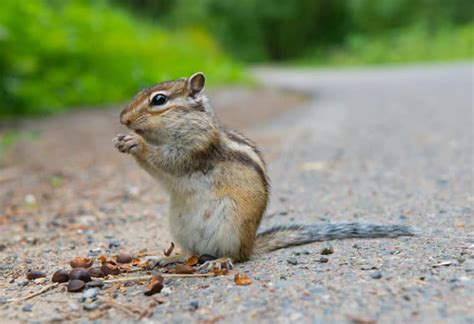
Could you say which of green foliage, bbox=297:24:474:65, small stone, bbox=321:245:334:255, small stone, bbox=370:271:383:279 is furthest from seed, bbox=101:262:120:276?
green foliage, bbox=297:24:474:65

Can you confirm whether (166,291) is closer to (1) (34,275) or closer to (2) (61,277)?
(2) (61,277)

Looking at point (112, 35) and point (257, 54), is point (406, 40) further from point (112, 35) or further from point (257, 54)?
point (112, 35)

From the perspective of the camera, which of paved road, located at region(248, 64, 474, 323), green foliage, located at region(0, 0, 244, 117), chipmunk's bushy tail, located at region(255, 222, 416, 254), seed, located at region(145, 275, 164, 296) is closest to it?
paved road, located at region(248, 64, 474, 323)

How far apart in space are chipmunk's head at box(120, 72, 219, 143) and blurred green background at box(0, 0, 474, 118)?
204 inches

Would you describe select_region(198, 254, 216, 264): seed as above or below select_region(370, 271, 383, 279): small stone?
below

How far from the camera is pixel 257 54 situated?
3562 cm

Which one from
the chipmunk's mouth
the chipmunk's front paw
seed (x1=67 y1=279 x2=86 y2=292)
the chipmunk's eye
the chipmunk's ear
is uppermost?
the chipmunk's ear

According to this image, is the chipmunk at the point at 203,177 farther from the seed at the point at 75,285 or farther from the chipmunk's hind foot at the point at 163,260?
the seed at the point at 75,285

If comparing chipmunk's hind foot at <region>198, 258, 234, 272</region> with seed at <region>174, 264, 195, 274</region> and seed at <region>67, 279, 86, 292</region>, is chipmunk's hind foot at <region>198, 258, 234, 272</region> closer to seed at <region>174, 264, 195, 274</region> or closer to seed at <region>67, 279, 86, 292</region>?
seed at <region>174, 264, 195, 274</region>

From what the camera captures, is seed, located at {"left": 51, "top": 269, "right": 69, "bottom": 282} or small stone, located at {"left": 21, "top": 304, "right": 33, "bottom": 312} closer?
small stone, located at {"left": 21, "top": 304, "right": 33, "bottom": 312}

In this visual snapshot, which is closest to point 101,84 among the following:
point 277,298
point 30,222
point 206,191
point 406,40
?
point 30,222

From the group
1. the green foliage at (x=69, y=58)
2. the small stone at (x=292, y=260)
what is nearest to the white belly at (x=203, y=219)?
the small stone at (x=292, y=260)

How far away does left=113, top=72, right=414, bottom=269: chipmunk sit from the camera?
11.3ft

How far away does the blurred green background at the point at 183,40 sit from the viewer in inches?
371
